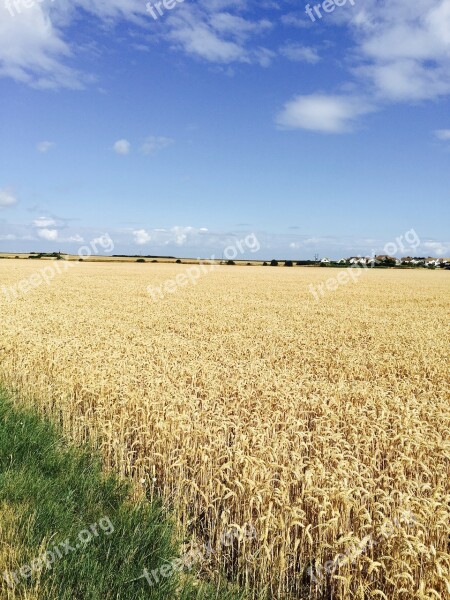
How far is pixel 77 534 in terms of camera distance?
165 inches

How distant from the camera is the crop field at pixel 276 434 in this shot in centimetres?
420

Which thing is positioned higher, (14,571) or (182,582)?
(14,571)

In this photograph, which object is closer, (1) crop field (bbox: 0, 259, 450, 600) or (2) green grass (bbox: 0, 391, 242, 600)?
(2) green grass (bbox: 0, 391, 242, 600)

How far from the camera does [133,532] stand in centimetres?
442

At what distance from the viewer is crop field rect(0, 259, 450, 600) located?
4195 mm

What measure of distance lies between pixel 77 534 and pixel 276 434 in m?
2.91

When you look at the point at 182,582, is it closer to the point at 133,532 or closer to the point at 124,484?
the point at 133,532

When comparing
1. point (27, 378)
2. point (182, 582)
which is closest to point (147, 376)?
point (27, 378)

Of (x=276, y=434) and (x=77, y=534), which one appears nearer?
(x=77, y=534)

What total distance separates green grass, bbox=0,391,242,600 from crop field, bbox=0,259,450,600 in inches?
18.0

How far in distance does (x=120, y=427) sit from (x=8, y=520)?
9.60ft

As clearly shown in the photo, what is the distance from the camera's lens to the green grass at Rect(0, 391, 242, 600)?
3.54m

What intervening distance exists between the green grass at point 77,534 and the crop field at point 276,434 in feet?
1.50

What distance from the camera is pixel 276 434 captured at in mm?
6266
